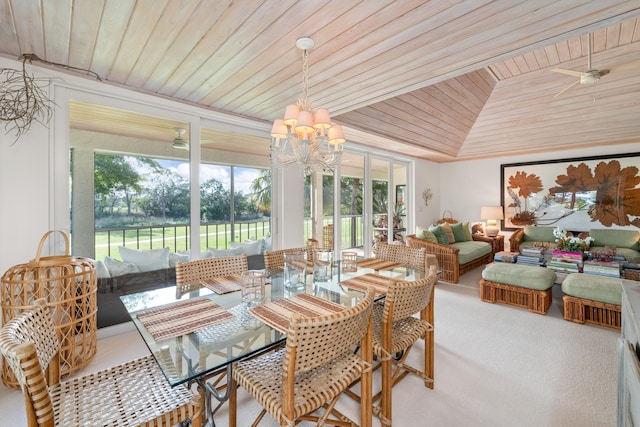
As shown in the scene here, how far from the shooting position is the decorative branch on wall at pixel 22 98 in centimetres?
212

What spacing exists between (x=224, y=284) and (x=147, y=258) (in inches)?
58.8

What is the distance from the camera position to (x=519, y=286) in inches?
136

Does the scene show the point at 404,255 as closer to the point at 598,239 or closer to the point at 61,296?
the point at 61,296

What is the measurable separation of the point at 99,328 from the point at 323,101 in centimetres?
323

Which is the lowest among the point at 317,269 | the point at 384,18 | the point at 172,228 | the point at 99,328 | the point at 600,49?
the point at 99,328

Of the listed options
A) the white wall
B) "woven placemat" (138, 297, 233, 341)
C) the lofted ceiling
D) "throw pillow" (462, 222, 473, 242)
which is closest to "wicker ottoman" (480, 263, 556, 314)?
"throw pillow" (462, 222, 473, 242)

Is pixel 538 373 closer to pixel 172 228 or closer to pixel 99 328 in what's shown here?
pixel 172 228

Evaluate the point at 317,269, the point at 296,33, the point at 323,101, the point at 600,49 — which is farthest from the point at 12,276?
the point at 600,49

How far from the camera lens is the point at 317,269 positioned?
2.20m

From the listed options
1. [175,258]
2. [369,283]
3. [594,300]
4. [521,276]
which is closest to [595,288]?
[594,300]

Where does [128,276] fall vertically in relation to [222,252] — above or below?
below

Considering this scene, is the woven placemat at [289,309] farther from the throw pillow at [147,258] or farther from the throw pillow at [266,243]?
the throw pillow at [266,243]

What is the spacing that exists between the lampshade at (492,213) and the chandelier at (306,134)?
16.9 feet

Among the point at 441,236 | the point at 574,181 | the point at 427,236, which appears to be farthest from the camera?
the point at 574,181
